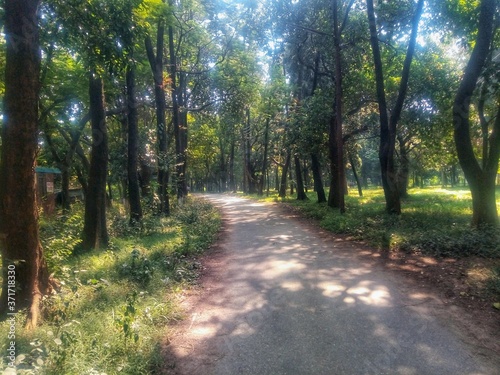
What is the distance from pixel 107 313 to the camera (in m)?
4.95

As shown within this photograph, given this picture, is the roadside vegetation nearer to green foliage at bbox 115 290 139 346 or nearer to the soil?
the soil

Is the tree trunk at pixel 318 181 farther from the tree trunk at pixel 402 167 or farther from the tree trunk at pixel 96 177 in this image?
the tree trunk at pixel 96 177

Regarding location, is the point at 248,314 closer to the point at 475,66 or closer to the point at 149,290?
the point at 149,290

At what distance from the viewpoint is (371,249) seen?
30.6ft

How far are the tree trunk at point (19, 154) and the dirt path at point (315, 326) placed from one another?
90.7 inches

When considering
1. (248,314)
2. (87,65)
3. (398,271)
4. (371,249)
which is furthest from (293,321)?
(87,65)

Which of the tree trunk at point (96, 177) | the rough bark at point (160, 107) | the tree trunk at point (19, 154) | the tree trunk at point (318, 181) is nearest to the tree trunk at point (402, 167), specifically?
the tree trunk at point (318, 181)

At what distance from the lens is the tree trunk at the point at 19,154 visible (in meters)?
4.47

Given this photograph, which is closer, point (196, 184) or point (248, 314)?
point (248, 314)

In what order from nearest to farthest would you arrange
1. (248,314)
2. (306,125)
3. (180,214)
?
1. (248,314)
2. (180,214)
3. (306,125)

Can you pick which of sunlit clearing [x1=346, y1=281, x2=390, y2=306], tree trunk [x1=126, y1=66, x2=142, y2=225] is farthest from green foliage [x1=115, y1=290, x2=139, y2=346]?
tree trunk [x1=126, y1=66, x2=142, y2=225]

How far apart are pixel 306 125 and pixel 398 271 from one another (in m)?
12.1

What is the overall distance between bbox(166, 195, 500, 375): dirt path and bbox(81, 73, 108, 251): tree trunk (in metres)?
3.43

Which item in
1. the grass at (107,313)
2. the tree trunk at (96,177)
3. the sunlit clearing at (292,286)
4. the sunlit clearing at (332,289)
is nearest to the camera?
the grass at (107,313)
